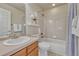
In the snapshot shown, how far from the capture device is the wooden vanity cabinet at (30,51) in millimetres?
1161

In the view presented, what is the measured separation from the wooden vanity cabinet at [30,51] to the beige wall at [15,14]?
0.40 meters

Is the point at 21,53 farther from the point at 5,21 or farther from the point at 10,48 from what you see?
the point at 5,21

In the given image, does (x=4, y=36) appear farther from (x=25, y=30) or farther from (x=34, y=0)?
(x=34, y=0)

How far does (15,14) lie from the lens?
1.32 m

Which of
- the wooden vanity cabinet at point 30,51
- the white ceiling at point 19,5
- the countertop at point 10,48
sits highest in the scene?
the white ceiling at point 19,5

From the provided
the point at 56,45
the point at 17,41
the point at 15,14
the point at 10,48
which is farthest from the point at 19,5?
the point at 56,45

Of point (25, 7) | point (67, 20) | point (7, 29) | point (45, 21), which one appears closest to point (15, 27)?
point (7, 29)

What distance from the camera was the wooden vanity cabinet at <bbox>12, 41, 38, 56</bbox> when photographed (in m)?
1.16

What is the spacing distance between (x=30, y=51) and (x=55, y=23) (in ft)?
1.87

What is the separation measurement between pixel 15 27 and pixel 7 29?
13 cm

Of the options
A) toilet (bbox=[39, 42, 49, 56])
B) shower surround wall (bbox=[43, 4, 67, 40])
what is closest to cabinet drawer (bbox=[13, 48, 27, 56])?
toilet (bbox=[39, 42, 49, 56])

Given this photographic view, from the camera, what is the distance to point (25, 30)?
141 centimetres

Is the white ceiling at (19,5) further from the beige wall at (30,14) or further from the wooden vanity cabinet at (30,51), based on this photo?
the wooden vanity cabinet at (30,51)

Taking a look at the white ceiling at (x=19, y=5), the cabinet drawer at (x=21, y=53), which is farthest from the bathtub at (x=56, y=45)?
the white ceiling at (x=19, y=5)
